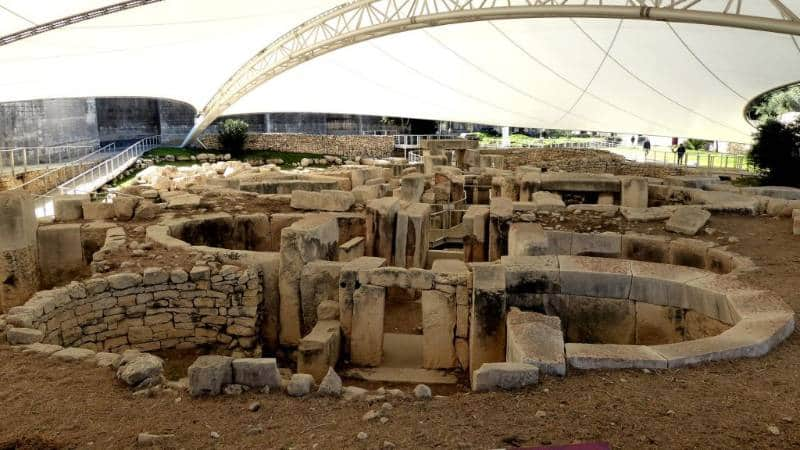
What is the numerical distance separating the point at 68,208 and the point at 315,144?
2379 cm

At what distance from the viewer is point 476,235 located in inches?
432

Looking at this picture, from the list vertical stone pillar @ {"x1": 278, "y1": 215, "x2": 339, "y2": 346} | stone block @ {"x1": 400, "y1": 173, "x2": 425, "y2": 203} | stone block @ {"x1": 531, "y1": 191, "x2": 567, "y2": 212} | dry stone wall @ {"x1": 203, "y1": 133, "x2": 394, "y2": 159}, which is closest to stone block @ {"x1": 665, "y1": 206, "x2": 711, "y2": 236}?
stone block @ {"x1": 531, "y1": 191, "x2": 567, "y2": 212}

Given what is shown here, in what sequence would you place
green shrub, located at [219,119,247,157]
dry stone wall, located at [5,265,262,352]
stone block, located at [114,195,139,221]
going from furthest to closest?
1. green shrub, located at [219,119,247,157]
2. stone block, located at [114,195,139,221]
3. dry stone wall, located at [5,265,262,352]

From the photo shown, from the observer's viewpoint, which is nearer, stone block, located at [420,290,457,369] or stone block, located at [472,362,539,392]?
stone block, located at [472,362,539,392]

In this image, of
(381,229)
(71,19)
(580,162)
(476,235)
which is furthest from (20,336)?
(580,162)

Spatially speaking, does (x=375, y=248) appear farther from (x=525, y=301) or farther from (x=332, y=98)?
(x=332, y=98)

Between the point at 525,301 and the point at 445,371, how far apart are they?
1.30m

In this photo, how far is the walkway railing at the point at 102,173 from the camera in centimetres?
1792

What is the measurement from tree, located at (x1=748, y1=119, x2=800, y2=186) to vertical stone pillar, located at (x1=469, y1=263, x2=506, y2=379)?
45.5ft

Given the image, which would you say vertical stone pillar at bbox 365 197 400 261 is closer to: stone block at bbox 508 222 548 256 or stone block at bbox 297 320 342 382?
stone block at bbox 508 222 548 256

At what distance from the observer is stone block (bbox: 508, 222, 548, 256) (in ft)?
27.1

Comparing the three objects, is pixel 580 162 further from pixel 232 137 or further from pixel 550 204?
pixel 232 137

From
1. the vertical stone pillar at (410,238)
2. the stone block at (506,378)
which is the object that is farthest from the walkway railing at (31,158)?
the stone block at (506,378)

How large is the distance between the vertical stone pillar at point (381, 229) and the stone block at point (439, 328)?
3.50m
